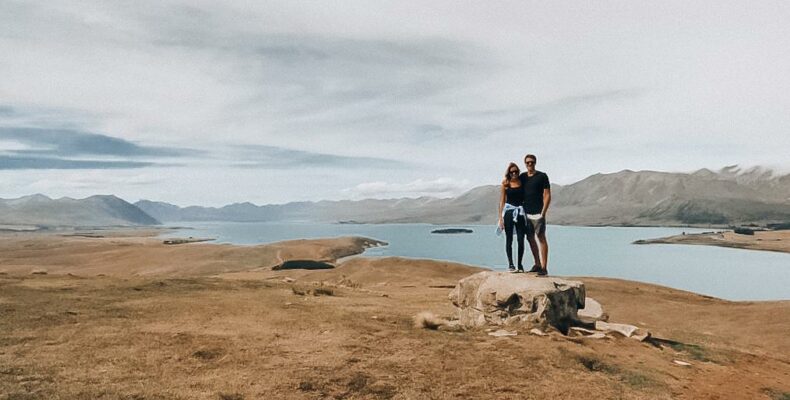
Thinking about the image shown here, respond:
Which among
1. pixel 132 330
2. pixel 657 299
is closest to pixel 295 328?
pixel 132 330

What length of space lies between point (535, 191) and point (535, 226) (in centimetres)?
110

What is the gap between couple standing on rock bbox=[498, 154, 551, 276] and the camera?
13828 mm

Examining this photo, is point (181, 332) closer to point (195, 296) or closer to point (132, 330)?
point (132, 330)

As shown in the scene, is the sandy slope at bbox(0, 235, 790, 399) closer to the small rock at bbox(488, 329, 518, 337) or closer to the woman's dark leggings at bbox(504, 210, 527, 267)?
the small rock at bbox(488, 329, 518, 337)

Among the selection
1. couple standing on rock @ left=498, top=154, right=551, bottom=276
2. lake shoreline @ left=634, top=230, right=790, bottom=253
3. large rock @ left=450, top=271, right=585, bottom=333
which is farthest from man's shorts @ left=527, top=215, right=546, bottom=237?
lake shoreline @ left=634, top=230, right=790, bottom=253

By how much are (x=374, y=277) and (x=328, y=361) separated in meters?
36.2

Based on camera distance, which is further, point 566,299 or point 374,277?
point 374,277

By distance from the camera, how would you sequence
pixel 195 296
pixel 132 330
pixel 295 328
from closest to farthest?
pixel 132 330
pixel 295 328
pixel 195 296

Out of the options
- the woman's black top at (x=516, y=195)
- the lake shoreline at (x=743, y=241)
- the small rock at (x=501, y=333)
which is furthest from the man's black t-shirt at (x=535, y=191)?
the lake shoreline at (x=743, y=241)

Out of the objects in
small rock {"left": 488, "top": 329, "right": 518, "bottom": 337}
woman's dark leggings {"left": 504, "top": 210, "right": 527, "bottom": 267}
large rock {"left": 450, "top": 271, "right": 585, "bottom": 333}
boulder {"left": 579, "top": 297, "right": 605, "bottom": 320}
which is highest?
woman's dark leggings {"left": 504, "top": 210, "right": 527, "bottom": 267}

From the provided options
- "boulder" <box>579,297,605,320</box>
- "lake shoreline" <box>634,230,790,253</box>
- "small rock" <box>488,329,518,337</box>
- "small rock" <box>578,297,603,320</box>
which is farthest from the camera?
"lake shoreline" <box>634,230,790,253</box>

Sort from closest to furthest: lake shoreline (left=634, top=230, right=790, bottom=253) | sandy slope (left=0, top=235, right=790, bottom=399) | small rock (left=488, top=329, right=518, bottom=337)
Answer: sandy slope (left=0, top=235, right=790, bottom=399) < small rock (left=488, top=329, right=518, bottom=337) < lake shoreline (left=634, top=230, right=790, bottom=253)

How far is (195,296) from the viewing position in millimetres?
17750

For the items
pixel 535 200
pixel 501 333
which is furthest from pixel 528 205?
pixel 501 333
